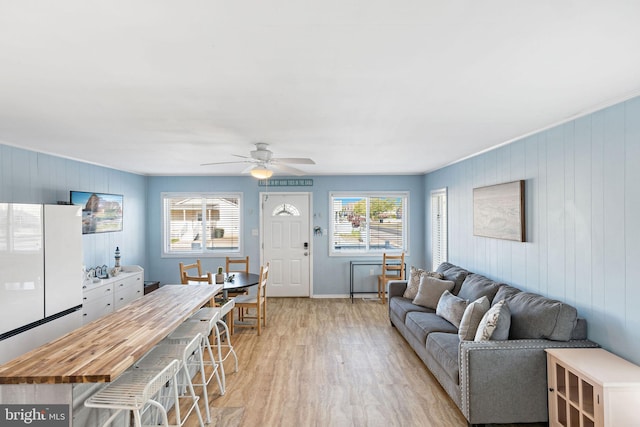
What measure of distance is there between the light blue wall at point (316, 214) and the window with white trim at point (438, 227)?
484 mm

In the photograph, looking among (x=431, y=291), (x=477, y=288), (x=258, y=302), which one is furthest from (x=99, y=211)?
(x=477, y=288)

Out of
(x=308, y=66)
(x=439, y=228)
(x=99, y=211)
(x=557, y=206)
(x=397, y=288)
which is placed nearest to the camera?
(x=308, y=66)

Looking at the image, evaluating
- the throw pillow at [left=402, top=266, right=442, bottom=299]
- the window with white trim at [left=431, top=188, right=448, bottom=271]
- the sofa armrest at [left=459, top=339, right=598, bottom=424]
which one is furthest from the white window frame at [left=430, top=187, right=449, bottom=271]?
the sofa armrest at [left=459, top=339, right=598, bottom=424]

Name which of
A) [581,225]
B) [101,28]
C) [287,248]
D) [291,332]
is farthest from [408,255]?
[101,28]

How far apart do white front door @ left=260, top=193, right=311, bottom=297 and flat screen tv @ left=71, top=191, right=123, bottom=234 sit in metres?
2.43

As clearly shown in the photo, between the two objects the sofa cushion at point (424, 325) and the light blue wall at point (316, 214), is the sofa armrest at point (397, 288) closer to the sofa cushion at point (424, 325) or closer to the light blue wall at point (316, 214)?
the sofa cushion at point (424, 325)

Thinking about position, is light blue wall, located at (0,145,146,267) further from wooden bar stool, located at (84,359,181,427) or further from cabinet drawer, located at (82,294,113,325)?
wooden bar stool, located at (84,359,181,427)

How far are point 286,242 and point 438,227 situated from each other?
9.21 ft

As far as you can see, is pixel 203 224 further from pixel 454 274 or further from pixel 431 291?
pixel 454 274

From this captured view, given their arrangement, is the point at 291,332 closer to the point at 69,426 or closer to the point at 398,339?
the point at 398,339

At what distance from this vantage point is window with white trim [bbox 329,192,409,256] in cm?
679

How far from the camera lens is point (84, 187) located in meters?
4.90

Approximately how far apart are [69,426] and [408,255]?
580 cm

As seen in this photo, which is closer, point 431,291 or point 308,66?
point 308,66
